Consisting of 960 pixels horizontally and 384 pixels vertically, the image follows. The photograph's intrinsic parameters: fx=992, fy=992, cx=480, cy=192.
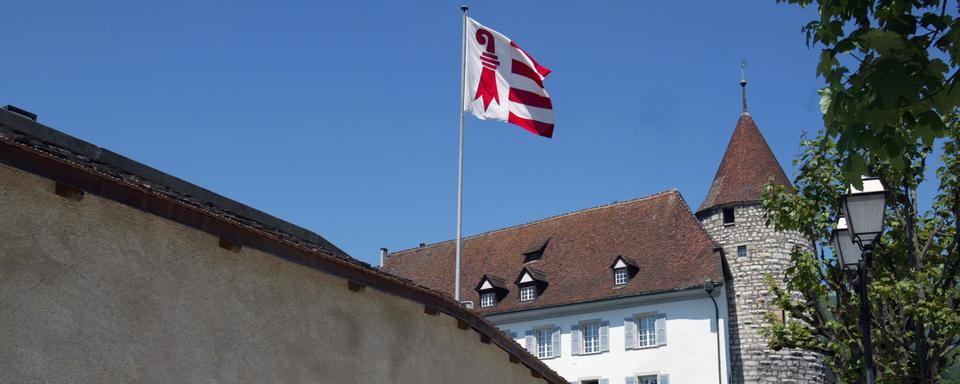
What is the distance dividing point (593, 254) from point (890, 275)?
74.9 ft

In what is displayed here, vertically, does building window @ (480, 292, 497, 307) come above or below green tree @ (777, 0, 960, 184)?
above

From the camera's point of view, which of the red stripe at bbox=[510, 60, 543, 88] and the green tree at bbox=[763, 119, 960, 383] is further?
the red stripe at bbox=[510, 60, 543, 88]

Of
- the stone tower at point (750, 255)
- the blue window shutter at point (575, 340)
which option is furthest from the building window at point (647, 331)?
the stone tower at point (750, 255)

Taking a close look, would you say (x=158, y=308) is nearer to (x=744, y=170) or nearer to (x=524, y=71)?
(x=524, y=71)

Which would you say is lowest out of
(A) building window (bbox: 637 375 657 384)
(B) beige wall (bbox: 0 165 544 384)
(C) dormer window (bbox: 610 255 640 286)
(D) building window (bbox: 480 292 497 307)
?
(B) beige wall (bbox: 0 165 544 384)

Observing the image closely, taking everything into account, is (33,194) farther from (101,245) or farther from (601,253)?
(601,253)

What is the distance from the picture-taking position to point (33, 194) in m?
6.86

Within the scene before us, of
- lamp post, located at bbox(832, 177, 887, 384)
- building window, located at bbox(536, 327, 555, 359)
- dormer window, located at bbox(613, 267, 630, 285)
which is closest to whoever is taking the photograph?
lamp post, located at bbox(832, 177, 887, 384)

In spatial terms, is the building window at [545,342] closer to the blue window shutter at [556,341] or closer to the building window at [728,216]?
the blue window shutter at [556,341]

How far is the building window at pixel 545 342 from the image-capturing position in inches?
1452

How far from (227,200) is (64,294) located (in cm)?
292

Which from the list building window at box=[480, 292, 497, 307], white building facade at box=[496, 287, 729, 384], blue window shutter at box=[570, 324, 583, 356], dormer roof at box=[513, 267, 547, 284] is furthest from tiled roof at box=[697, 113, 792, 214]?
building window at box=[480, 292, 497, 307]

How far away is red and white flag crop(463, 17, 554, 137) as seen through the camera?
55.8 ft

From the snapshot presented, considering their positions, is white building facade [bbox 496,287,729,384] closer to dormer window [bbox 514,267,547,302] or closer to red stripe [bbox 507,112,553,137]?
dormer window [bbox 514,267,547,302]
